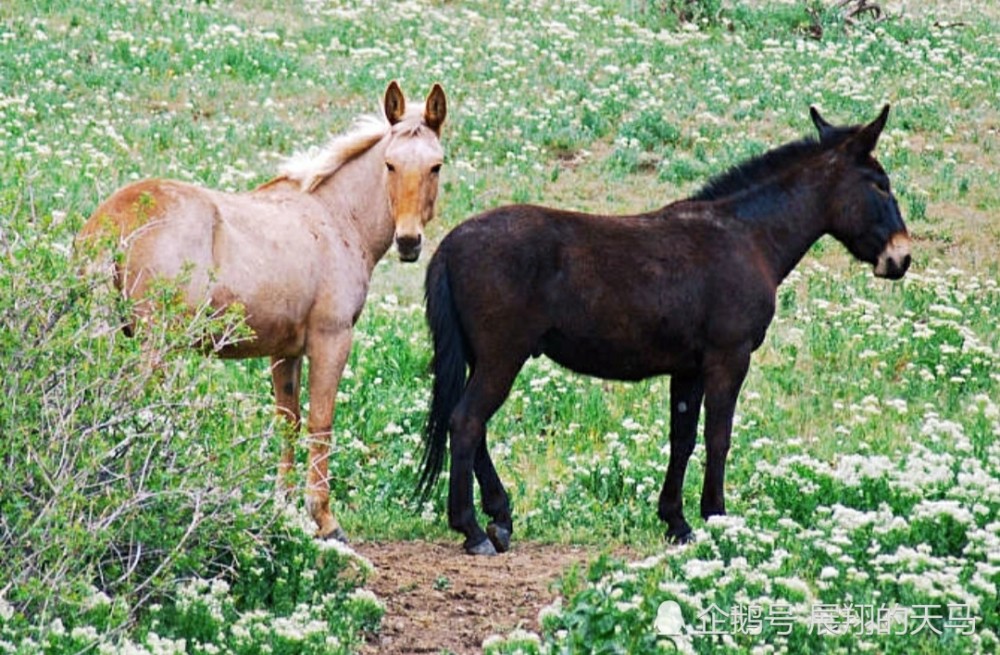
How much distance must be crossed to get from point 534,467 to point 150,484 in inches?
164

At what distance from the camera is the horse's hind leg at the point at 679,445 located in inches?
400

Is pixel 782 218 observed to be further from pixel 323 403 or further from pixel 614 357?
pixel 323 403

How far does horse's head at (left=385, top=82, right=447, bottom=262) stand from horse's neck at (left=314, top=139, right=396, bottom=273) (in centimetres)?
12

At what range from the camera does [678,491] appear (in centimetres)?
→ 1016

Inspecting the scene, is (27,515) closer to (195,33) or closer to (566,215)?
(566,215)

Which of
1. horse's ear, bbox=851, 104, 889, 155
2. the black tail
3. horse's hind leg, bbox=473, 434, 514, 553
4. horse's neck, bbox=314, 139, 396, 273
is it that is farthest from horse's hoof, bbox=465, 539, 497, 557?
horse's ear, bbox=851, 104, 889, 155

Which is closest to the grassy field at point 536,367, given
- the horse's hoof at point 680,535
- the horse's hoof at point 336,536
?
the horse's hoof at point 680,535

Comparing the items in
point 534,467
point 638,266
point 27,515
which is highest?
point 638,266

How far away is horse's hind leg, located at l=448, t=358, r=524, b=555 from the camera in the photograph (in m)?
9.59

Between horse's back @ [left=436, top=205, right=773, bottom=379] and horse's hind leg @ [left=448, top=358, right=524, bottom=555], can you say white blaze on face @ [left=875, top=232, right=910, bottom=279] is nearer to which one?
horse's back @ [left=436, top=205, right=773, bottom=379]

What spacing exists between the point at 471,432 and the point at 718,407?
1.36 metres

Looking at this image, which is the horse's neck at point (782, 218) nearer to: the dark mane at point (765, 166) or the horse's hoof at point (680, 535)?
the dark mane at point (765, 166)

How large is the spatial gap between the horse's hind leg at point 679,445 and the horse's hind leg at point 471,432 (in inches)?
42.3

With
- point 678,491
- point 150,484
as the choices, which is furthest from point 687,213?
point 150,484
